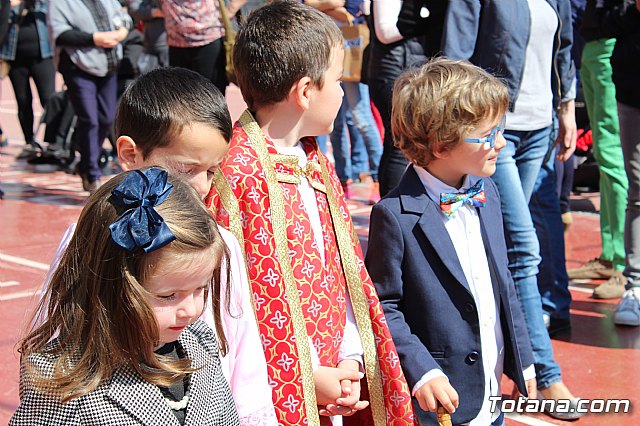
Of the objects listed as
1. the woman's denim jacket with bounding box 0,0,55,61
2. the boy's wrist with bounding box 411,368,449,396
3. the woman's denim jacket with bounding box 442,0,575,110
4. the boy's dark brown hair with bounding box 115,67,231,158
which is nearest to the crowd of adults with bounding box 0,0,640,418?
the woman's denim jacket with bounding box 442,0,575,110

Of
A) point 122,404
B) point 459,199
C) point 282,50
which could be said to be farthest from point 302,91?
point 122,404

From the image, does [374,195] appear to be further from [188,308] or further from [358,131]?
[188,308]

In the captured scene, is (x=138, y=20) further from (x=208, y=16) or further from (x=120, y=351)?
(x=120, y=351)

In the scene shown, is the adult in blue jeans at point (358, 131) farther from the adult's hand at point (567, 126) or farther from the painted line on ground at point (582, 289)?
the adult's hand at point (567, 126)

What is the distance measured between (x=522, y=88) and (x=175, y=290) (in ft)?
10.2

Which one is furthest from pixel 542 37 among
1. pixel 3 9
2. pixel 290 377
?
pixel 3 9

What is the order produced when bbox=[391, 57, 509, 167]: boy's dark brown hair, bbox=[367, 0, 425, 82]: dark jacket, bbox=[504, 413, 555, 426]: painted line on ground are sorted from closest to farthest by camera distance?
bbox=[391, 57, 509, 167]: boy's dark brown hair → bbox=[504, 413, 555, 426]: painted line on ground → bbox=[367, 0, 425, 82]: dark jacket

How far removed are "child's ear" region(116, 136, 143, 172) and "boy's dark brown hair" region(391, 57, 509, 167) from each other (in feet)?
3.31

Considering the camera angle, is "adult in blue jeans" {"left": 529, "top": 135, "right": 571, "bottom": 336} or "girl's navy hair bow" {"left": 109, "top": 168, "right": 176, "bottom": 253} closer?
"girl's navy hair bow" {"left": 109, "top": 168, "right": 176, "bottom": 253}

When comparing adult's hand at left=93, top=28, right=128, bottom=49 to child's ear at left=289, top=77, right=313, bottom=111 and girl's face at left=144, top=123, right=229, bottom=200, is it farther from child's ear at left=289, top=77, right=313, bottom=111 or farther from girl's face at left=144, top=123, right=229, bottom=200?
girl's face at left=144, top=123, right=229, bottom=200

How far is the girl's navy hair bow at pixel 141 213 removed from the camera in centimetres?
183

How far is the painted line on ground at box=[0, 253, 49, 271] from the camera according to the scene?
6.37 meters

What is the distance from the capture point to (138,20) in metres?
10.2

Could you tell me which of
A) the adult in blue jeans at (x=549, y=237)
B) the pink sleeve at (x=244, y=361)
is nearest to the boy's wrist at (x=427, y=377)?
the pink sleeve at (x=244, y=361)
